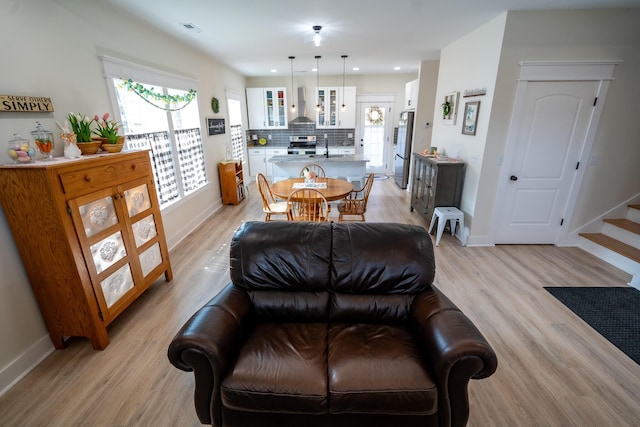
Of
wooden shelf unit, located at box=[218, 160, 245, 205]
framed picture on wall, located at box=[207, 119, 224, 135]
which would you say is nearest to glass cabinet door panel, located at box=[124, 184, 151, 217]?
framed picture on wall, located at box=[207, 119, 224, 135]

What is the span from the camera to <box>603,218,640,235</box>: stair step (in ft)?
10.2

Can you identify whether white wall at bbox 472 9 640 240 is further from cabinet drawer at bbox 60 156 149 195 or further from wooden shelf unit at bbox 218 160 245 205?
wooden shelf unit at bbox 218 160 245 205

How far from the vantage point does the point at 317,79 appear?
23.0 ft

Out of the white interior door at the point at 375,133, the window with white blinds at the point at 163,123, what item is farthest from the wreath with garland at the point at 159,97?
the white interior door at the point at 375,133

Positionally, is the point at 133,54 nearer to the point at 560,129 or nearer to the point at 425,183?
the point at 425,183

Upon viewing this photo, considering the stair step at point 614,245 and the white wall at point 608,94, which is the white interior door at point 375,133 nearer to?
the white wall at point 608,94

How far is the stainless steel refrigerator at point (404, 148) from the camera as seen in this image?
5911 mm

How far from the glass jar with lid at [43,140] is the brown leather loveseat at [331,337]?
4.65 ft

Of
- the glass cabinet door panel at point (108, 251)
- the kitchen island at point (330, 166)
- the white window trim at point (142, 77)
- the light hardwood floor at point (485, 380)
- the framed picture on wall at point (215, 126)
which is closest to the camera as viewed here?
the light hardwood floor at point (485, 380)

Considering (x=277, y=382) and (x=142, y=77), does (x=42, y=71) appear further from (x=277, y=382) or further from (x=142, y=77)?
(x=277, y=382)

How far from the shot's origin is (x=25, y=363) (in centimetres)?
184

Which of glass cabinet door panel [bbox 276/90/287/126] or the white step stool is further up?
glass cabinet door panel [bbox 276/90/287/126]

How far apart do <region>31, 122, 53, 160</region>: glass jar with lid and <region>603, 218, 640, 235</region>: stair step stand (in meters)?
5.50

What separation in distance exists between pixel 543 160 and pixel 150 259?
4.41 m
